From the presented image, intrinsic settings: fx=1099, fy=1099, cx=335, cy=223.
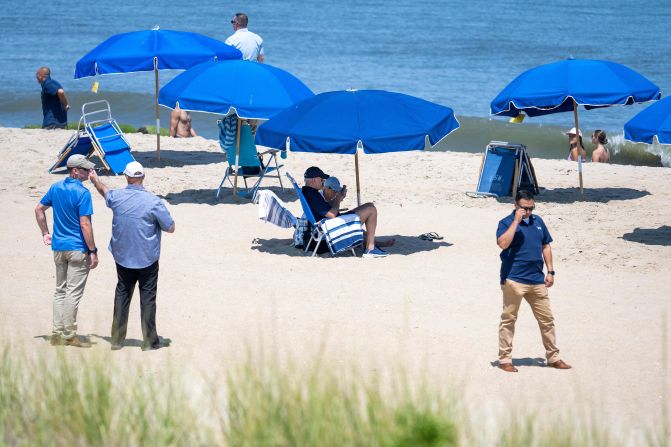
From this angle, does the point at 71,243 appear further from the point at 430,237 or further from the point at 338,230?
the point at 430,237

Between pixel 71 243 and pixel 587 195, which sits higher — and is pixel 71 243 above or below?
below

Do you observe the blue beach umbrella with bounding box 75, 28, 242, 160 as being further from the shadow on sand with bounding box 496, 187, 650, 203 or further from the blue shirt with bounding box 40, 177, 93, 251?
the blue shirt with bounding box 40, 177, 93, 251

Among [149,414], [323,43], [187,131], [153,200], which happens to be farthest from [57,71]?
[149,414]

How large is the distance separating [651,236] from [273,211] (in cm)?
446

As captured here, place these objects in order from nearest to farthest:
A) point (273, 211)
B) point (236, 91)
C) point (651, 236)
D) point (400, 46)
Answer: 1. point (273, 211)
2. point (651, 236)
3. point (236, 91)
4. point (400, 46)

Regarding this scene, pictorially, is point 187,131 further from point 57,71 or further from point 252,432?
point 57,71

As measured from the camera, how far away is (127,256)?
8.10m

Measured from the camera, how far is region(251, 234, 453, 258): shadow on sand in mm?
12070

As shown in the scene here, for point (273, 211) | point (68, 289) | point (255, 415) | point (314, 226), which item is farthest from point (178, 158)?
point (255, 415)

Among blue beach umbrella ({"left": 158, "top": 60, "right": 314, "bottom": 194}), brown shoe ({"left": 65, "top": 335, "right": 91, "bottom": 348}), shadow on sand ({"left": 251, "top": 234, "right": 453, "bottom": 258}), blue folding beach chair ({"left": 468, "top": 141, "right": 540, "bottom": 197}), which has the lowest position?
brown shoe ({"left": 65, "top": 335, "right": 91, "bottom": 348})

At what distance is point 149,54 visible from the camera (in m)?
15.8

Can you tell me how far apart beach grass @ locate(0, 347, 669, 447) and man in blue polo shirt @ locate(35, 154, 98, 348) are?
8.12ft

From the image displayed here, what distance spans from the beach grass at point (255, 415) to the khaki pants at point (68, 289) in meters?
2.47

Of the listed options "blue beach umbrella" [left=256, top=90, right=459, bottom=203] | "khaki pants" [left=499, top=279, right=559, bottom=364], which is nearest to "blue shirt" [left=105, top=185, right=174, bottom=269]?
"khaki pants" [left=499, top=279, right=559, bottom=364]
